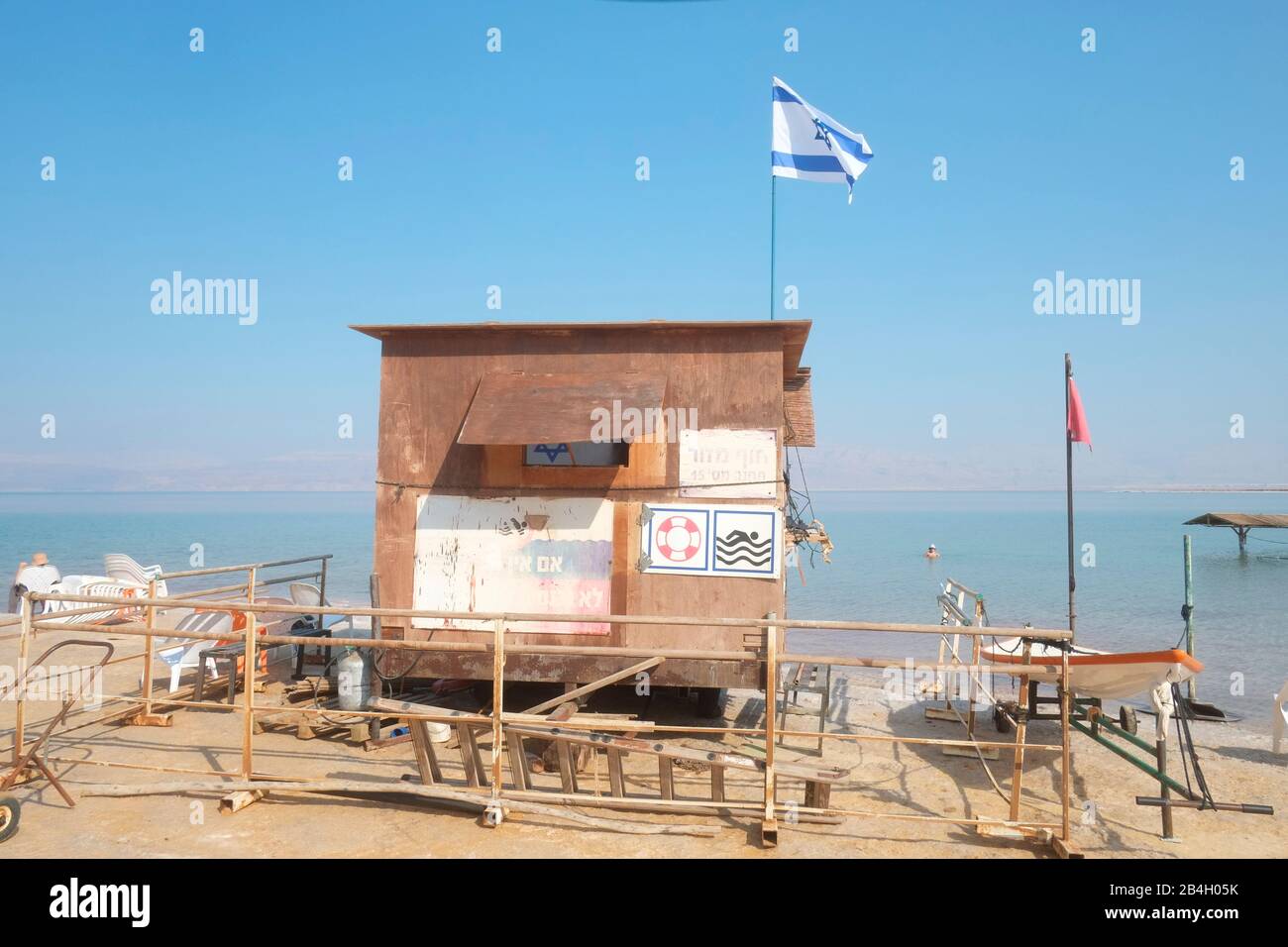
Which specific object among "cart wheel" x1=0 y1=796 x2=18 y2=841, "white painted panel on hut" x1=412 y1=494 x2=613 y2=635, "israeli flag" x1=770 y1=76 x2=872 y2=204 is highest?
"israeli flag" x1=770 y1=76 x2=872 y2=204

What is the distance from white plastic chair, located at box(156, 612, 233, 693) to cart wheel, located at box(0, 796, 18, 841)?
362 cm

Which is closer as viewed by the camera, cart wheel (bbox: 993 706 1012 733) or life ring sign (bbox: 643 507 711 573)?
life ring sign (bbox: 643 507 711 573)

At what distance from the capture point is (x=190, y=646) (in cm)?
1028

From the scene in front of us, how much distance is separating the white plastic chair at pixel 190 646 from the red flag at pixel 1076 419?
37.7 feet

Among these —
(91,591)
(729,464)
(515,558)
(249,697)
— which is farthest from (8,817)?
(91,591)

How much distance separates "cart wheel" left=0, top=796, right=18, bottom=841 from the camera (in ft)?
17.4

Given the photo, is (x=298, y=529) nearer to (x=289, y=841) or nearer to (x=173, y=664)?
(x=173, y=664)

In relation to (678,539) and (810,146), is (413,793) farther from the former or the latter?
(810,146)

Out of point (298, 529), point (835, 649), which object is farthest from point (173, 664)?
point (298, 529)

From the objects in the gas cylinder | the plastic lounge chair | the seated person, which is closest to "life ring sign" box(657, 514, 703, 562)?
the gas cylinder

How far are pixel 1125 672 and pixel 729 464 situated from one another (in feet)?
13.4

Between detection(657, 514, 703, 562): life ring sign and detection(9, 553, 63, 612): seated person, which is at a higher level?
detection(657, 514, 703, 562): life ring sign

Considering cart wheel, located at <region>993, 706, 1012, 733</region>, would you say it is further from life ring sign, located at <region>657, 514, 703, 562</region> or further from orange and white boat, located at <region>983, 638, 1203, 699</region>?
life ring sign, located at <region>657, 514, 703, 562</region>

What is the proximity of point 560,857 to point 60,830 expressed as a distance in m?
3.73
